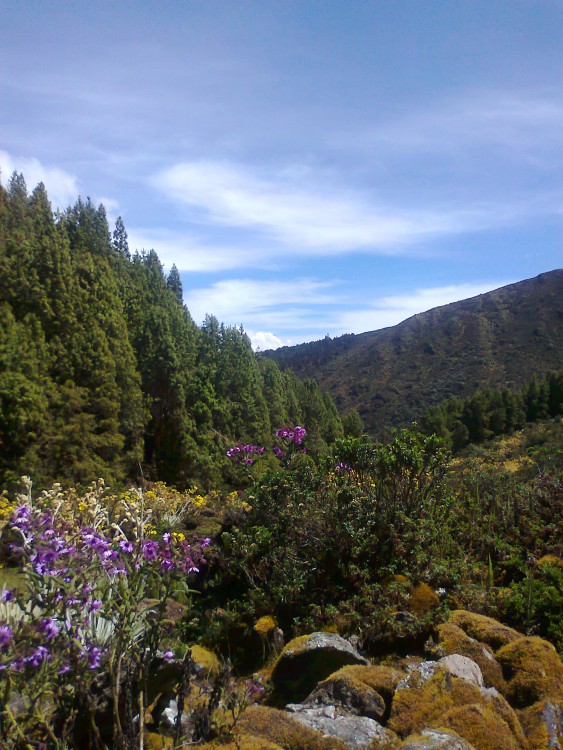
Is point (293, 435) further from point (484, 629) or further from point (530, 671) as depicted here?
point (530, 671)

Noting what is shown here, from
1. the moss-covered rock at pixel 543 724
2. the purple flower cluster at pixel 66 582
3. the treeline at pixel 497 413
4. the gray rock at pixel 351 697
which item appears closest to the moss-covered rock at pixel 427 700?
the gray rock at pixel 351 697

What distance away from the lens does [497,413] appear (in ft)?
123

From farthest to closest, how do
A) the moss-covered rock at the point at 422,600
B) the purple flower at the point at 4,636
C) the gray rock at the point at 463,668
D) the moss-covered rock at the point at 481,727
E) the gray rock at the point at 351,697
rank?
the moss-covered rock at the point at 422,600, the gray rock at the point at 463,668, the gray rock at the point at 351,697, the moss-covered rock at the point at 481,727, the purple flower at the point at 4,636

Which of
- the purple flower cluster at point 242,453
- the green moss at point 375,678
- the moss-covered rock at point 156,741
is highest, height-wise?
the purple flower cluster at point 242,453

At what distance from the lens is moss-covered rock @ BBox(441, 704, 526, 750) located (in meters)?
2.90

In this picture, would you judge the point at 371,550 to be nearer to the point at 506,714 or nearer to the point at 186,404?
the point at 506,714

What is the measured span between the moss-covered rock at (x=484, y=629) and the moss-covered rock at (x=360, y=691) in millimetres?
937

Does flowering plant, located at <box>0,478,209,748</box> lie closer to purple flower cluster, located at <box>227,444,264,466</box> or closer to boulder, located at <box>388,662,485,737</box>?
boulder, located at <box>388,662,485,737</box>

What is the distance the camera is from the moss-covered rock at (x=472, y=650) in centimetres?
377

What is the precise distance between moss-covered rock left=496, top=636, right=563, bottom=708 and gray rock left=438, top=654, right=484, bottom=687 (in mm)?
232

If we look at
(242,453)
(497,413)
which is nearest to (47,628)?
(242,453)

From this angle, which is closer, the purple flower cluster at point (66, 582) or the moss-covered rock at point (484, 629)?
the purple flower cluster at point (66, 582)

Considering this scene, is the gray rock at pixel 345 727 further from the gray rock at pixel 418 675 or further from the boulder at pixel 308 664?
the boulder at pixel 308 664

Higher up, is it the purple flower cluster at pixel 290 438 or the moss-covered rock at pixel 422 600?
the purple flower cluster at pixel 290 438
